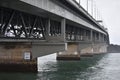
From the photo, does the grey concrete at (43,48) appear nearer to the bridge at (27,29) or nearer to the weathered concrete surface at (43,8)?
the bridge at (27,29)

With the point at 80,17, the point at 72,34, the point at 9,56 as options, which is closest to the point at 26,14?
the point at 9,56

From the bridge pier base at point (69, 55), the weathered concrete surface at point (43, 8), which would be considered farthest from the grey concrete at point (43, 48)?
the bridge pier base at point (69, 55)

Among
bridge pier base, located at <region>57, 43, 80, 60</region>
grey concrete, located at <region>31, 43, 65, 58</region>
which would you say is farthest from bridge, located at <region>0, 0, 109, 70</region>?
bridge pier base, located at <region>57, 43, 80, 60</region>

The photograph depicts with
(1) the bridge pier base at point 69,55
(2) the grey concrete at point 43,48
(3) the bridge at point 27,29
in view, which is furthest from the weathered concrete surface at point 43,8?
(1) the bridge pier base at point 69,55

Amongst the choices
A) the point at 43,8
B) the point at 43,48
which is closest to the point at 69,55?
the point at 43,48

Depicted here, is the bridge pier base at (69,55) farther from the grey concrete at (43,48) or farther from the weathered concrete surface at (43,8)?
the grey concrete at (43,48)

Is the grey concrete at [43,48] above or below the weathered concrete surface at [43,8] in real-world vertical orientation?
below

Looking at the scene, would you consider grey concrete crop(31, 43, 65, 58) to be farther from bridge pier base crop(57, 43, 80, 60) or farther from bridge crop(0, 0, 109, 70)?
bridge pier base crop(57, 43, 80, 60)

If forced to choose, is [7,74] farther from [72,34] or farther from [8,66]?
[72,34]

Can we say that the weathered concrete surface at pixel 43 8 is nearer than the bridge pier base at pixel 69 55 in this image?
Yes

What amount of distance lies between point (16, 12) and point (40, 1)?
2779 mm

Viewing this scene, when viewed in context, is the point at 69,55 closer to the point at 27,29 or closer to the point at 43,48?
the point at 43,48

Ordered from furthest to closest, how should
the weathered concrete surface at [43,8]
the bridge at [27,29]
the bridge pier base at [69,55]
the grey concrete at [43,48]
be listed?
the bridge pier base at [69,55] → the grey concrete at [43,48] → the bridge at [27,29] → the weathered concrete surface at [43,8]

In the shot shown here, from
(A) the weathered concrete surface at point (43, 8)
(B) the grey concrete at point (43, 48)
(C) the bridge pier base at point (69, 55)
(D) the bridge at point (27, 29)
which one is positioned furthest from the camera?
(C) the bridge pier base at point (69, 55)
